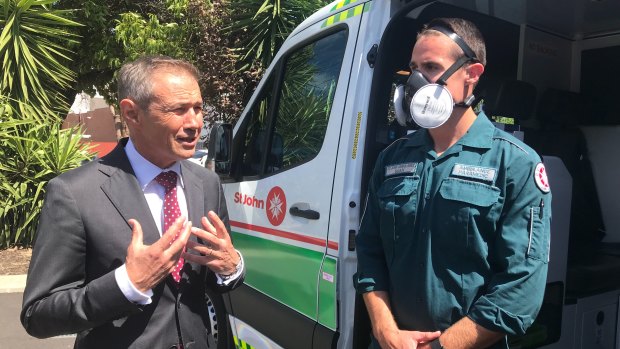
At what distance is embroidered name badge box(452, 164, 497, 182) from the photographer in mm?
1621

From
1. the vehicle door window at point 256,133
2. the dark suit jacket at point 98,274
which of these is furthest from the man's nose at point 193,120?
the vehicle door window at point 256,133

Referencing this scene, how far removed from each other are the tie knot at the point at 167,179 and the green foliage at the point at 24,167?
6416 mm

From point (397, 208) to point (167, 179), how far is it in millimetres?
752

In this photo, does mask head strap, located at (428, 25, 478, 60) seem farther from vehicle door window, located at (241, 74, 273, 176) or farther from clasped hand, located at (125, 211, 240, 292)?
vehicle door window, located at (241, 74, 273, 176)

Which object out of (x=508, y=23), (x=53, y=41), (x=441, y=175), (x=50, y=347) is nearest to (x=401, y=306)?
(x=441, y=175)

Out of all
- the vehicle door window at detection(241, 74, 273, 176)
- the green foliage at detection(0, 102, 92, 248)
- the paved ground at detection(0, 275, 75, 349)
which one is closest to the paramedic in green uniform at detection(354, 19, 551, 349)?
the vehicle door window at detection(241, 74, 273, 176)

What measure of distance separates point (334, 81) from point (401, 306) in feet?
4.20

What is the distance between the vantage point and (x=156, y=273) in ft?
4.61

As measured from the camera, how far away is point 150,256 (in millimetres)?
1379

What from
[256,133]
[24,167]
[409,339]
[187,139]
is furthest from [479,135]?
[24,167]

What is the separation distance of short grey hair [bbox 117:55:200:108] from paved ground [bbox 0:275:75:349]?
3.52 metres

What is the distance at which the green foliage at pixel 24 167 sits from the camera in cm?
736

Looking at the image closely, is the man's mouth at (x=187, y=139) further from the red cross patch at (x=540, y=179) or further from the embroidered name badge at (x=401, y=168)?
the red cross patch at (x=540, y=179)

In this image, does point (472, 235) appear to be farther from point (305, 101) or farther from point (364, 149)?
point (305, 101)
